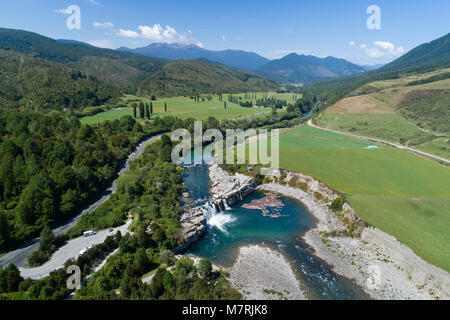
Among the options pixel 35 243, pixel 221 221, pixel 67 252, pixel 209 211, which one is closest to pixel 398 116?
pixel 221 221

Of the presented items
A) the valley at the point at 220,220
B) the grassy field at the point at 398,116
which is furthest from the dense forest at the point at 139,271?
the grassy field at the point at 398,116

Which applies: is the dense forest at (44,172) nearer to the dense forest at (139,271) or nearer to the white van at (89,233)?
the dense forest at (139,271)

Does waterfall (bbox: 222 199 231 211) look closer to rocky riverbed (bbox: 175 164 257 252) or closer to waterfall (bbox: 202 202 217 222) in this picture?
rocky riverbed (bbox: 175 164 257 252)

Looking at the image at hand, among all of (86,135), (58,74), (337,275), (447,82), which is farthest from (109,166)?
(447,82)

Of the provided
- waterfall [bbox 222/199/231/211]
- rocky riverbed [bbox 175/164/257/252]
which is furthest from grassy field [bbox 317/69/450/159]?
waterfall [bbox 222/199/231/211]
